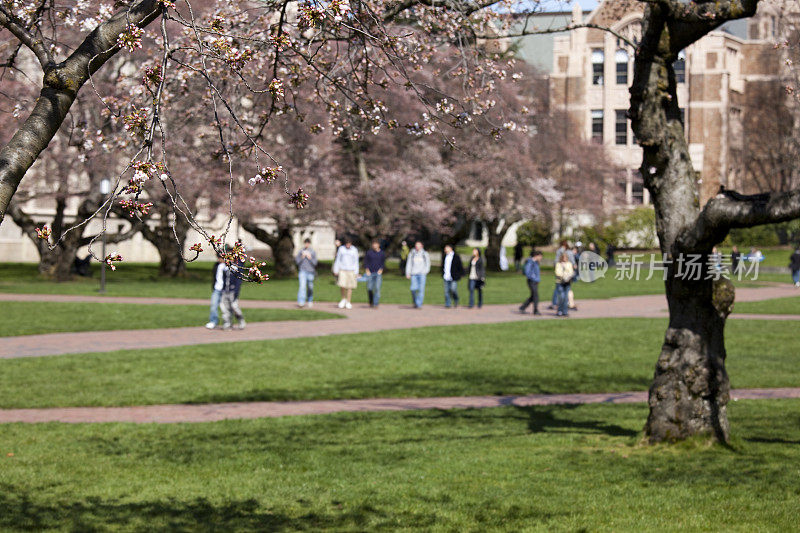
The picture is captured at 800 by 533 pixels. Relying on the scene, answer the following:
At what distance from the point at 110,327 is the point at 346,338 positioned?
478 cm

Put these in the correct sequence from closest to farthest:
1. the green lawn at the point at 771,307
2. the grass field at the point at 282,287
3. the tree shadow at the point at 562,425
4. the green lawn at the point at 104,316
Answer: the tree shadow at the point at 562,425, the green lawn at the point at 104,316, the green lawn at the point at 771,307, the grass field at the point at 282,287

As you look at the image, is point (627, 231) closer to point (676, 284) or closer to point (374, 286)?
point (374, 286)

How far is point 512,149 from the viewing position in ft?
155

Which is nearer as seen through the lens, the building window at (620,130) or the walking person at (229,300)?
the walking person at (229,300)

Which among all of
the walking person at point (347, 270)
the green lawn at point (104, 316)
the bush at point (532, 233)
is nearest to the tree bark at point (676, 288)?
the green lawn at point (104, 316)

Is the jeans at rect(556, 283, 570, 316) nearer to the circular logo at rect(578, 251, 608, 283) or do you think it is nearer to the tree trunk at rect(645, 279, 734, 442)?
the circular logo at rect(578, 251, 608, 283)

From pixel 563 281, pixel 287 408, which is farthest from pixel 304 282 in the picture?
pixel 287 408

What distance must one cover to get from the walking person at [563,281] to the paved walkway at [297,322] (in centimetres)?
42

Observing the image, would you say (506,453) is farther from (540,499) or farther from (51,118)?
(51,118)

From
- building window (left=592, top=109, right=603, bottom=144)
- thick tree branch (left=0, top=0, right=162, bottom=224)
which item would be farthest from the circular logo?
thick tree branch (left=0, top=0, right=162, bottom=224)

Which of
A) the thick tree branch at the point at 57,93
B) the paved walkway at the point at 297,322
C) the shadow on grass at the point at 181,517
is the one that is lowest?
the shadow on grass at the point at 181,517

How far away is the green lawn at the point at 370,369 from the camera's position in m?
12.8

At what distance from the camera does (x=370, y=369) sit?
49.0 feet

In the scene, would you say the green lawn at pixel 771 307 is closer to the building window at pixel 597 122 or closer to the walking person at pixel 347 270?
the walking person at pixel 347 270
